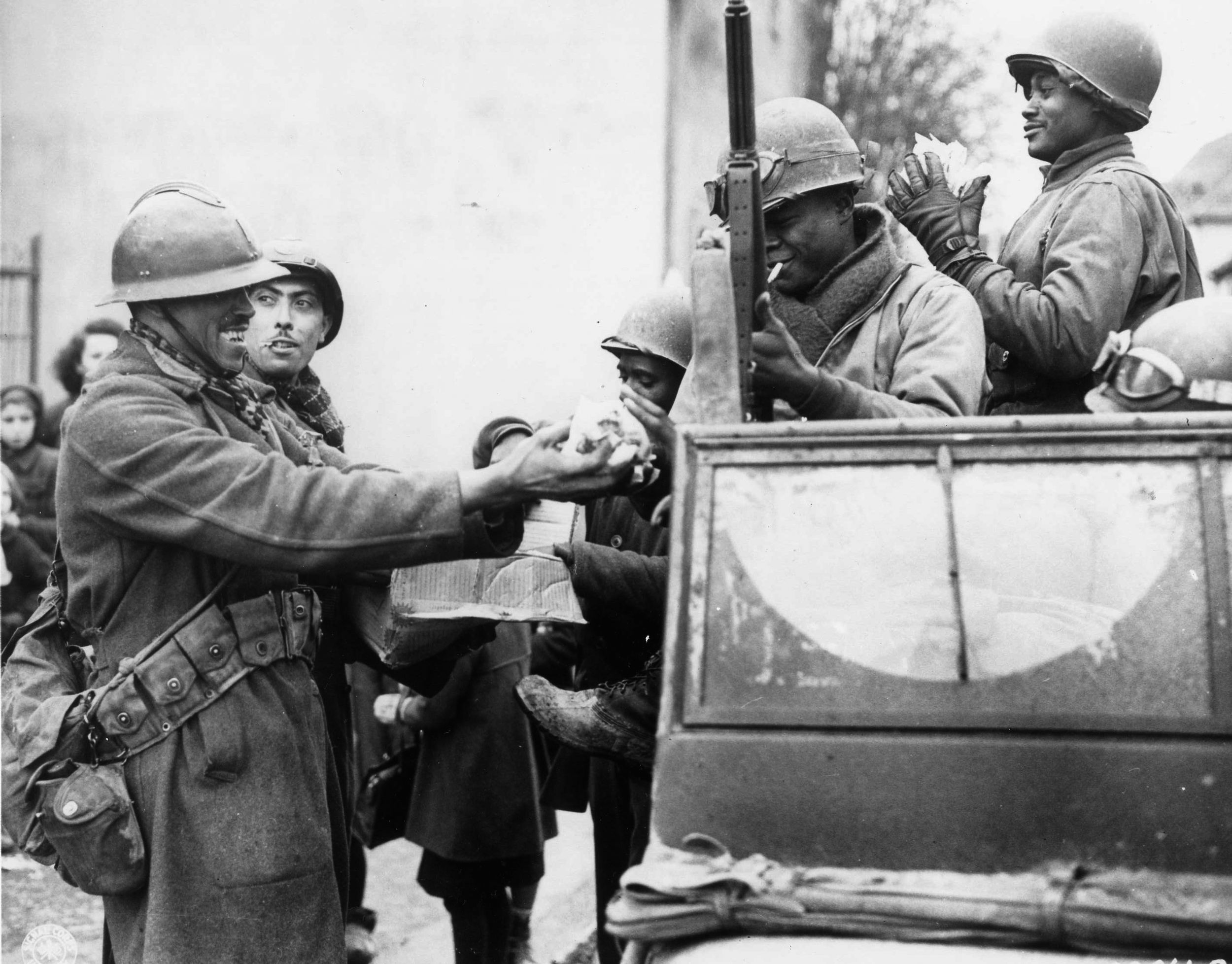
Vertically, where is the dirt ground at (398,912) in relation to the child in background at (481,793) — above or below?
below

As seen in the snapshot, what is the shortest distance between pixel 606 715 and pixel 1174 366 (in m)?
1.61

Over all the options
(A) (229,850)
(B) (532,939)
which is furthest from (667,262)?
(A) (229,850)

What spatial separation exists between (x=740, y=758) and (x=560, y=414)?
849cm

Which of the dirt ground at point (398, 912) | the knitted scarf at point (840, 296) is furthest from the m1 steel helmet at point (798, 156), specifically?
the dirt ground at point (398, 912)

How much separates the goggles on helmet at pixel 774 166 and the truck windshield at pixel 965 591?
139 cm

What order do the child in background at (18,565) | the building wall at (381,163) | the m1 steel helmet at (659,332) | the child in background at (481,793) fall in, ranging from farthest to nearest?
the building wall at (381,163) → the child in background at (18,565) → the child in background at (481,793) → the m1 steel helmet at (659,332)

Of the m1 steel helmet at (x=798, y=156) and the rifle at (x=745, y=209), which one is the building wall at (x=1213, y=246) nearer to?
the m1 steel helmet at (x=798, y=156)

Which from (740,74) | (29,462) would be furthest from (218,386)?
(29,462)

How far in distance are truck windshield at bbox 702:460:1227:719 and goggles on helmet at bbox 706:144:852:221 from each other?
1388 mm

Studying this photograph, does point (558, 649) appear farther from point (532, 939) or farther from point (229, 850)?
point (229, 850)

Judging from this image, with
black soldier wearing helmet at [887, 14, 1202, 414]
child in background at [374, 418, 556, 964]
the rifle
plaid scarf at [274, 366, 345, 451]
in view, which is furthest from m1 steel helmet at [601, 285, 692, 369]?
the rifle

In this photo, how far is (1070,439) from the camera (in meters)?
2.71

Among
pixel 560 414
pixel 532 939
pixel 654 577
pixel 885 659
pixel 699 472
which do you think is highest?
pixel 699 472

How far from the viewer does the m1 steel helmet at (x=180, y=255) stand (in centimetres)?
354
